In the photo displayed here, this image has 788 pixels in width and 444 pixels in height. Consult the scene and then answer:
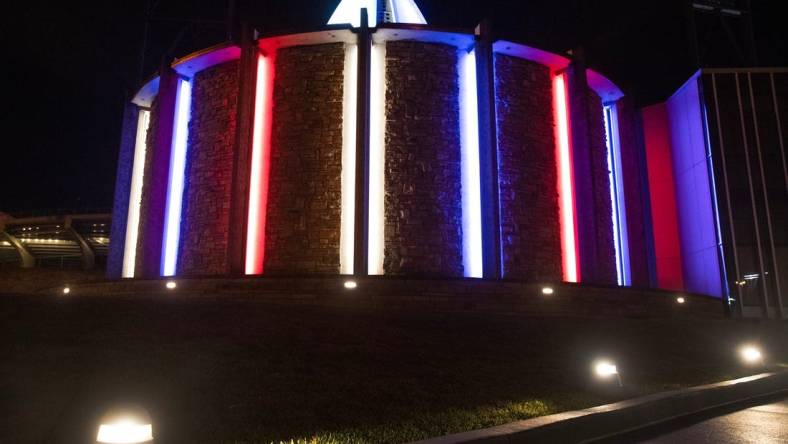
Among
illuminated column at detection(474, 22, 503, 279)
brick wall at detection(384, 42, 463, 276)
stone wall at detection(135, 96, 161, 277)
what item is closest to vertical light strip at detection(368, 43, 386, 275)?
A: brick wall at detection(384, 42, 463, 276)

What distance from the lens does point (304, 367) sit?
7.21 meters

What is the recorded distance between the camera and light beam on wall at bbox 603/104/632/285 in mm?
18736

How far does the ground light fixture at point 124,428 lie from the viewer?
3.61 meters

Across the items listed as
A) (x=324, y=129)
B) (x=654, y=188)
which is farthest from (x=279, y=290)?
(x=654, y=188)

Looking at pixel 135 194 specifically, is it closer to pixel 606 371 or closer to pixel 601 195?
pixel 601 195

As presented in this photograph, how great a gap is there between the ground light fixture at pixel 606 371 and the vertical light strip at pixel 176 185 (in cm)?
1267

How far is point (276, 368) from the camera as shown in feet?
23.1

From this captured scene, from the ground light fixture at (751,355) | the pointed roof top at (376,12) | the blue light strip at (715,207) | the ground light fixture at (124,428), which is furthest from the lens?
the pointed roof top at (376,12)

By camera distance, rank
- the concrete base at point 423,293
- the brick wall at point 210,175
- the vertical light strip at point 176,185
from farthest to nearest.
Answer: the vertical light strip at point 176,185, the brick wall at point 210,175, the concrete base at point 423,293

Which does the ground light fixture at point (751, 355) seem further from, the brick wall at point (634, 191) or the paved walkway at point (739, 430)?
the brick wall at point (634, 191)

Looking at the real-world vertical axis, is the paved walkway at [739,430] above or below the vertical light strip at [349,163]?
below

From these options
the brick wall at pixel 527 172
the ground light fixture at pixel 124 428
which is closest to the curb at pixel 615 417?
the ground light fixture at pixel 124 428

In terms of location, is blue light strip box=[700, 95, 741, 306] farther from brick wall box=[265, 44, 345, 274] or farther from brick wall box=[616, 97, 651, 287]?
brick wall box=[265, 44, 345, 274]

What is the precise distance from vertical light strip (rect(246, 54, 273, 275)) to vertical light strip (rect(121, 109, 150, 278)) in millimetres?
5361
